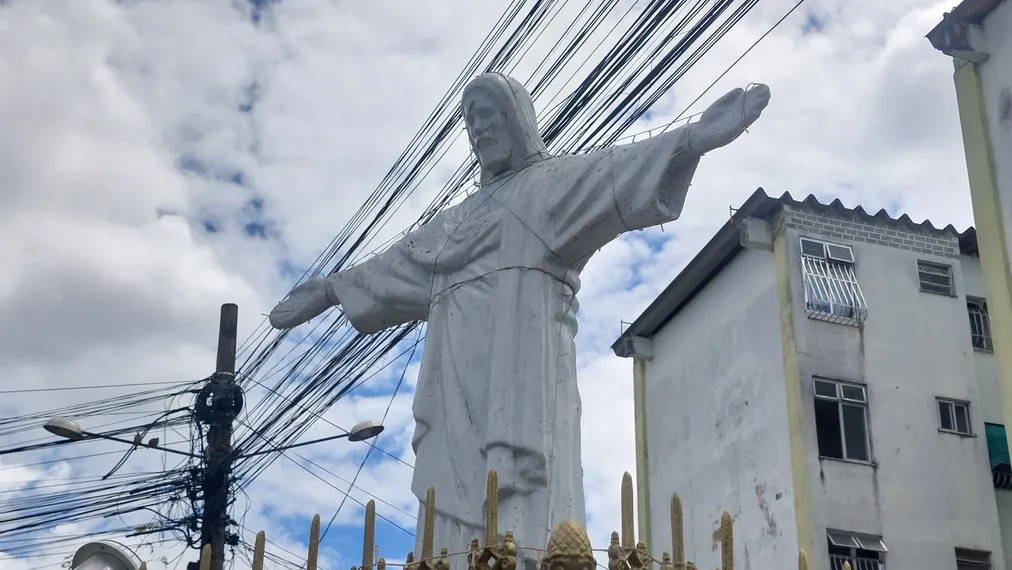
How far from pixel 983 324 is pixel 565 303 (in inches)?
673

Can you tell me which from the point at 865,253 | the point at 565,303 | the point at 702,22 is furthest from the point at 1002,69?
the point at 565,303

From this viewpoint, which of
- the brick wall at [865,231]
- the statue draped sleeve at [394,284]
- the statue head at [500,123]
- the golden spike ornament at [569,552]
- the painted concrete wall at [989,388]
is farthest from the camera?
the brick wall at [865,231]

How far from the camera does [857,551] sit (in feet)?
63.5

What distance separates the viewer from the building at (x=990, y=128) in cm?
1656

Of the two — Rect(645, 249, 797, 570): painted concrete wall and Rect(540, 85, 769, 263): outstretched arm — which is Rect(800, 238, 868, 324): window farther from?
Rect(540, 85, 769, 263): outstretched arm

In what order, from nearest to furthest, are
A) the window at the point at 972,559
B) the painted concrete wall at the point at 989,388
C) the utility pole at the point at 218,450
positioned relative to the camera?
the utility pole at the point at 218,450, the window at the point at 972,559, the painted concrete wall at the point at 989,388

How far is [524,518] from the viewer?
630 cm

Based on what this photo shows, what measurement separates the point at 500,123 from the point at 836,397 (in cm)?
1412

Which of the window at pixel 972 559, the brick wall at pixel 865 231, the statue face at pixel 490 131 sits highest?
the brick wall at pixel 865 231

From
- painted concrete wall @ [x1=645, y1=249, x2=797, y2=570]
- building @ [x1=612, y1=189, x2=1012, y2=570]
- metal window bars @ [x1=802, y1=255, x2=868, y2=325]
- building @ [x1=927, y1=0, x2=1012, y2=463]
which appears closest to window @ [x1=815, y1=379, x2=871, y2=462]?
building @ [x1=612, y1=189, x2=1012, y2=570]

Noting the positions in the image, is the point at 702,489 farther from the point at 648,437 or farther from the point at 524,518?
the point at 524,518

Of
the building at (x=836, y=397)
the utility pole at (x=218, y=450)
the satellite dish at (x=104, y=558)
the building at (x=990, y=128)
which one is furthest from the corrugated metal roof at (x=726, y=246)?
the satellite dish at (x=104, y=558)

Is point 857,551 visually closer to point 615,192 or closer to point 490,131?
point 490,131

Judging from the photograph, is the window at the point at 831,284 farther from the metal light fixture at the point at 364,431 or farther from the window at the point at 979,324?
the metal light fixture at the point at 364,431
